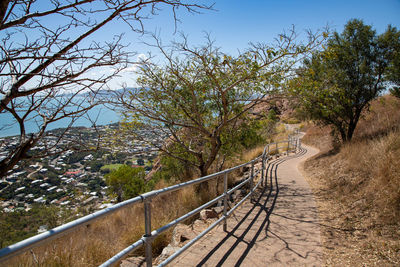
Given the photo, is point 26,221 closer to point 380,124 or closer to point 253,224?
point 253,224

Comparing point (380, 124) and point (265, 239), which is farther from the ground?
point (380, 124)

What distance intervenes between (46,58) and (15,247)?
1.83 m

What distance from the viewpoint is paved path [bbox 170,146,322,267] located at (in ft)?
11.4

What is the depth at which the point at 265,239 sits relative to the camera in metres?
4.17

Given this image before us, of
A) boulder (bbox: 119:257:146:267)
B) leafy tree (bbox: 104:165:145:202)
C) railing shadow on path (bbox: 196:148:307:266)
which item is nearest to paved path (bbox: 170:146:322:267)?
railing shadow on path (bbox: 196:148:307:266)

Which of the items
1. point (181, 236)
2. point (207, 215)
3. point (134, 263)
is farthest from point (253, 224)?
point (134, 263)

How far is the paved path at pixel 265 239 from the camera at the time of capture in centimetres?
347

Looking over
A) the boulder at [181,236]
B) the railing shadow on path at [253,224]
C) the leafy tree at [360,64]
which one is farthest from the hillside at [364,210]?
the leafy tree at [360,64]

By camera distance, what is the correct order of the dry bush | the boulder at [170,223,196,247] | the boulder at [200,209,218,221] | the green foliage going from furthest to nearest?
the dry bush, the green foliage, the boulder at [200,209,218,221], the boulder at [170,223,196,247]

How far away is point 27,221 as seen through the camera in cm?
813

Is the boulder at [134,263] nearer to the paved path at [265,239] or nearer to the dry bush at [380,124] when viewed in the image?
the paved path at [265,239]

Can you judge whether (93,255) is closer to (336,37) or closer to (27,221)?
(27,221)

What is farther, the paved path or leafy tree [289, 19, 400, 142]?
leafy tree [289, 19, 400, 142]

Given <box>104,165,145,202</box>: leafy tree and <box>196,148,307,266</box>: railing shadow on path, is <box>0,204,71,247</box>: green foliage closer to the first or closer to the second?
<box>104,165,145,202</box>: leafy tree
